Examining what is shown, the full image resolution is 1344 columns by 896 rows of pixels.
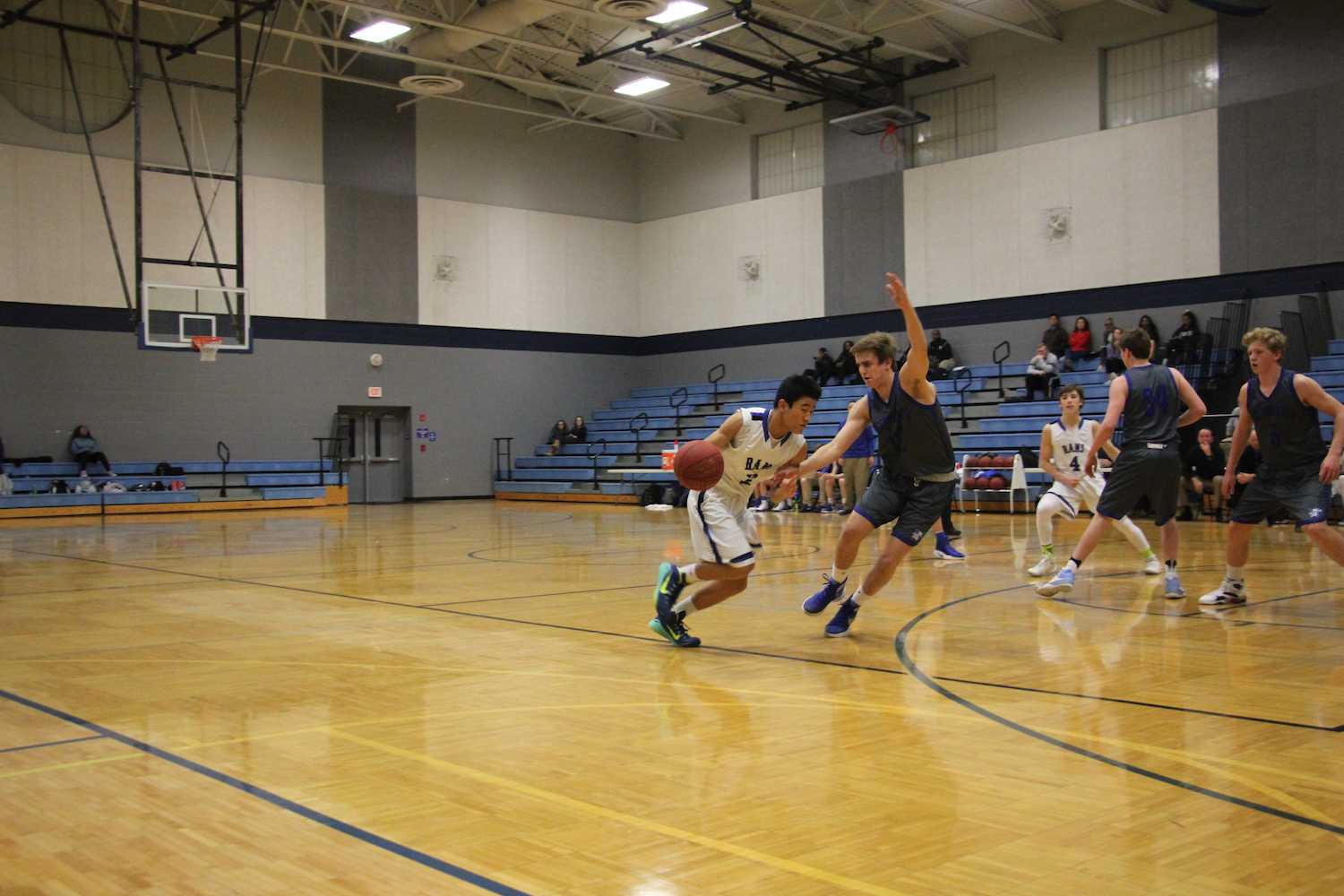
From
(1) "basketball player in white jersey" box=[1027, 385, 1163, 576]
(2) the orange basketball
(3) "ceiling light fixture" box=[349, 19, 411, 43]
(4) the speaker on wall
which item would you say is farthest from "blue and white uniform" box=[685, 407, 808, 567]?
(3) "ceiling light fixture" box=[349, 19, 411, 43]

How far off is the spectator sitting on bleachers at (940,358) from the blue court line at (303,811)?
19753 millimetres

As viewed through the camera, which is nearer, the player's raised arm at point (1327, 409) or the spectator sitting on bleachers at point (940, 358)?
the player's raised arm at point (1327, 409)

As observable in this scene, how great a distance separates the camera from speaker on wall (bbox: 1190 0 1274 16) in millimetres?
18547

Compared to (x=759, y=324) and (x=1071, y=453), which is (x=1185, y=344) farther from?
(x=1071, y=453)

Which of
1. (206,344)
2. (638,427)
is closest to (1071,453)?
(206,344)

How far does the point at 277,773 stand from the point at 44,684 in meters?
2.16

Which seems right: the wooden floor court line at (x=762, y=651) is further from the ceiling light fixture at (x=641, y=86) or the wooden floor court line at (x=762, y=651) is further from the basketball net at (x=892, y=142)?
the basketball net at (x=892, y=142)

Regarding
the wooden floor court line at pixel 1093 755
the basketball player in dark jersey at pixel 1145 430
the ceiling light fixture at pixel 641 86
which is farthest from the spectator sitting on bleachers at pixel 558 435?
the wooden floor court line at pixel 1093 755

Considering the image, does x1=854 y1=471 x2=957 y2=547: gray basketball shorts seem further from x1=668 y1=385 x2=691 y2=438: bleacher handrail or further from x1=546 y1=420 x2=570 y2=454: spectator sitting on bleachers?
x1=546 y1=420 x2=570 y2=454: spectator sitting on bleachers

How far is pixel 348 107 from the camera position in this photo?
997 inches

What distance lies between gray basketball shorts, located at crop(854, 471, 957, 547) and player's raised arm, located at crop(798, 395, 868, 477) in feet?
1.07

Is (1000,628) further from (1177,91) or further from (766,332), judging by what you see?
(766,332)

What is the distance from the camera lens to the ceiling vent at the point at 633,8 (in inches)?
698

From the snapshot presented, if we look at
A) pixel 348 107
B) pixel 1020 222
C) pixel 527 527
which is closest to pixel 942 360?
pixel 1020 222
